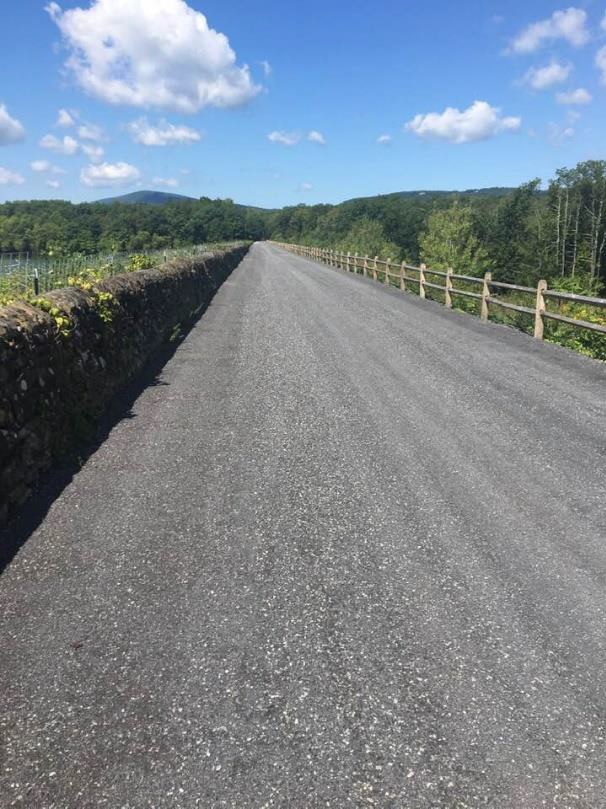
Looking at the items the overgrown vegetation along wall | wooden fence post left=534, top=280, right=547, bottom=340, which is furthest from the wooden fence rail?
the overgrown vegetation along wall

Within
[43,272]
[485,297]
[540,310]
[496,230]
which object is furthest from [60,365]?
[496,230]

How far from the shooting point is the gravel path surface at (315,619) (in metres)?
2.45

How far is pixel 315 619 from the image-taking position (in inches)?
132

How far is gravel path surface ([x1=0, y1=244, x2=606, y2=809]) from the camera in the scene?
2445 mm

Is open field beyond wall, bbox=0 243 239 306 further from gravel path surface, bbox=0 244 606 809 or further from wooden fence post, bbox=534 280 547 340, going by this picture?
wooden fence post, bbox=534 280 547 340

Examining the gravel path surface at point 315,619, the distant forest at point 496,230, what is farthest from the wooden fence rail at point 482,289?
the distant forest at point 496,230

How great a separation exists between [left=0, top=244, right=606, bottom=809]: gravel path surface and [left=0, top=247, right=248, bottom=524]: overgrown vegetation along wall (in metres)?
0.45

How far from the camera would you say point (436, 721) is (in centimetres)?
268

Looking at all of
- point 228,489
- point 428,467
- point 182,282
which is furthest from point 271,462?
point 182,282

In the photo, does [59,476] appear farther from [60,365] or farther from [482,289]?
[482,289]

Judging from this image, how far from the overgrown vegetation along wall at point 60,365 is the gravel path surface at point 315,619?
0.45 meters

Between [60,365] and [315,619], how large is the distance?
379 centimetres

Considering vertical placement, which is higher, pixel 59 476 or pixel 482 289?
pixel 482 289

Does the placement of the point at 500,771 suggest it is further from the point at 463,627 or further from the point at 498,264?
the point at 498,264
